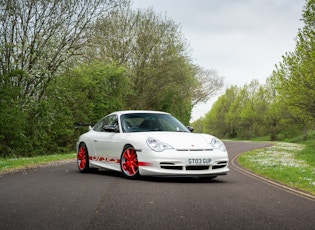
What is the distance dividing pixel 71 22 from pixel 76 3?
1.16 meters

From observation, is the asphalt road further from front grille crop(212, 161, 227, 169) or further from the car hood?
the car hood

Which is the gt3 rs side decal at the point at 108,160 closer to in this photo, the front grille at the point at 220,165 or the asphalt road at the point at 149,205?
the asphalt road at the point at 149,205

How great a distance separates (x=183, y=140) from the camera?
10102 mm

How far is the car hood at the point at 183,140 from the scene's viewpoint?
9.91 metres

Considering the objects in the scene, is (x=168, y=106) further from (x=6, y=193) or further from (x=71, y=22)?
(x=6, y=193)

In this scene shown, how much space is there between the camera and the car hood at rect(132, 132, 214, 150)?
9.91m

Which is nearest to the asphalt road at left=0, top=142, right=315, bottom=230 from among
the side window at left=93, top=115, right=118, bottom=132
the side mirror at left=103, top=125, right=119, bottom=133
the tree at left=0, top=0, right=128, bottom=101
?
the side mirror at left=103, top=125, right=119, bottom=133

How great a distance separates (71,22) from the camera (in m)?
25.8

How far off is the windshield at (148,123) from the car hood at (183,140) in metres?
0.75

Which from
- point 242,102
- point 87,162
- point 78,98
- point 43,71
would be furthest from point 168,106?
point 242,102

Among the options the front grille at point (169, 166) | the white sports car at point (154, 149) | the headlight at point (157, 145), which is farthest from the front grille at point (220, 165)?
the headlight at point (157, 145)

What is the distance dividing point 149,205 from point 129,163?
370cm

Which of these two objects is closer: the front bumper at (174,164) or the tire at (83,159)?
the front bumper at (174,164)

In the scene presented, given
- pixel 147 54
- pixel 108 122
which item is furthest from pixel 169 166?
pixel 147 54
